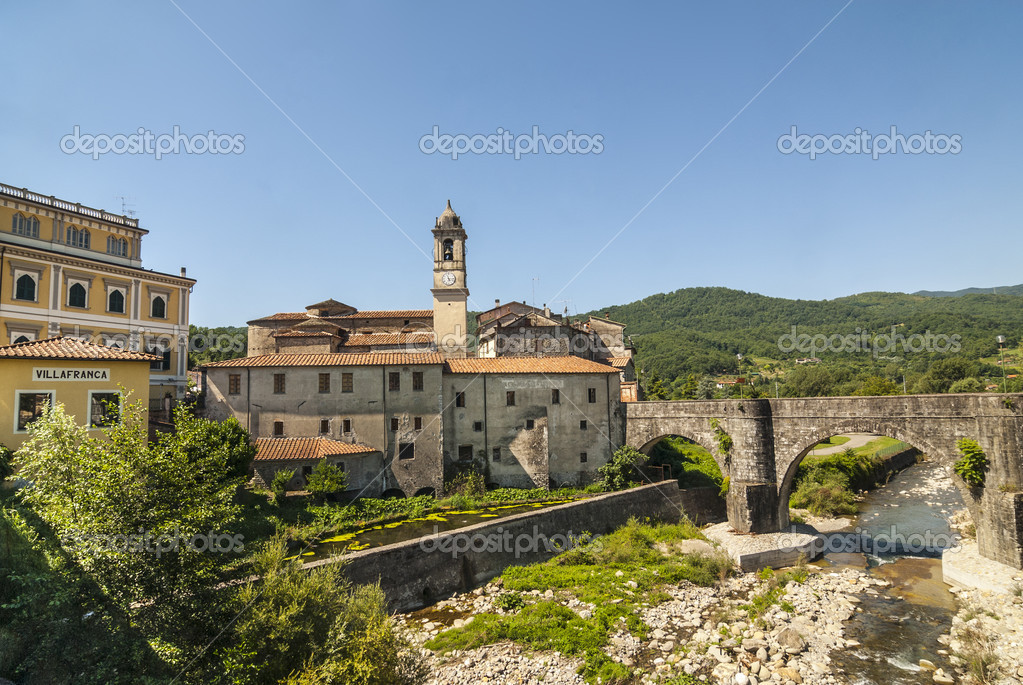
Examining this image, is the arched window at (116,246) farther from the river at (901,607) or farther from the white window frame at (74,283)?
the river at (901,607)

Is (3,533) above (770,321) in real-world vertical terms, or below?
below

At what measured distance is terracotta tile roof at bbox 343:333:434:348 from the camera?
1708 inches

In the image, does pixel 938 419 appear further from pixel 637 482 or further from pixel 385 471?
pixel 385 471

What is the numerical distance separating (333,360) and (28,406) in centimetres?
1517

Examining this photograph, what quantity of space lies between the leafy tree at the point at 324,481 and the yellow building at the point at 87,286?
9.33m

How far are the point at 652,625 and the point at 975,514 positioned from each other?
1432cm

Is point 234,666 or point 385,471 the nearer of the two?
point 234,666

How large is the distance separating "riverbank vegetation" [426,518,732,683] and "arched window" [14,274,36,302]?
29.2 m

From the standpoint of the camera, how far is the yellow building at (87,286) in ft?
92.0

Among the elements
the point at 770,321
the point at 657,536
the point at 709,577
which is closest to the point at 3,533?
the point at 709,577

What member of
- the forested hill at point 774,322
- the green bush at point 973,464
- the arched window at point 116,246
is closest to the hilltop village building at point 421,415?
the arched window at point 116,246

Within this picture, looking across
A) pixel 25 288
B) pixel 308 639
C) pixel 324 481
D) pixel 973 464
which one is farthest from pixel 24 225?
pixel 973 464

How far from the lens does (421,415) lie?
3108cm

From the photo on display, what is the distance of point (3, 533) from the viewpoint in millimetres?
10531
